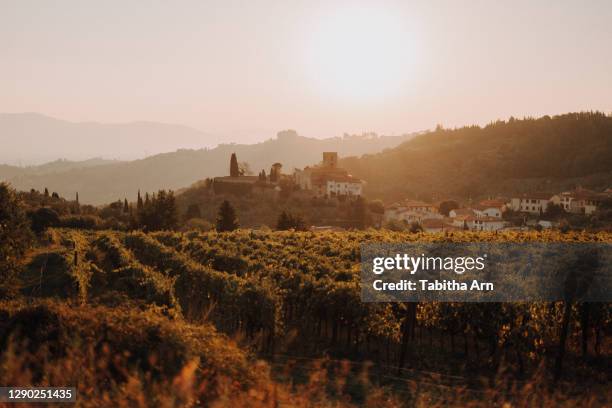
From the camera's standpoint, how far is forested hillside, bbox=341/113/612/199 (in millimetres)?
101938

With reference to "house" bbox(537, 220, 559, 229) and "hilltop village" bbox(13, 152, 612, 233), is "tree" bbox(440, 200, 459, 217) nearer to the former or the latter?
"hilltop village" bbox(13, 152, 612, 233)

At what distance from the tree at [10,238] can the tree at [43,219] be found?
18106 millimetres

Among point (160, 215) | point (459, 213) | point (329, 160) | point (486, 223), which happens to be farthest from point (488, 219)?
point (160, 215)

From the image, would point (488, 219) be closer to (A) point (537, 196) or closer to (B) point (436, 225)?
(B) point (436, 225)

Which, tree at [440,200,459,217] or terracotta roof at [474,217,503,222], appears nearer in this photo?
terracotta roof at [474,217,503,222]

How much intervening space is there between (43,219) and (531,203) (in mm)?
A: 63021

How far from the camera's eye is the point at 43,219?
48031mm

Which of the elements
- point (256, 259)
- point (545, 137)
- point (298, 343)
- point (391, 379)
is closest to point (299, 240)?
point (256, 259)

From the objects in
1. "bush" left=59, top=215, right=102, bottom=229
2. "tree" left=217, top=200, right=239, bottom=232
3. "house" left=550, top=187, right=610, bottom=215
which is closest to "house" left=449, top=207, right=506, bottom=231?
"house" left=550, top=187, right=610, bottom=215

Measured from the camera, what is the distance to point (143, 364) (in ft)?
22.8

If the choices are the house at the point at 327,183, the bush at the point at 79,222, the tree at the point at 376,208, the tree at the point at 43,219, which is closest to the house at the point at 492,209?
the tree at the point at 376,208

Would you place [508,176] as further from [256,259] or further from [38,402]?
[38,402]

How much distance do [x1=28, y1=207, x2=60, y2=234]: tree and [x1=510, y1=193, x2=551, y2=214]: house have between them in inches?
2332

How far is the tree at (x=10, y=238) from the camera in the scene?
19019mm
